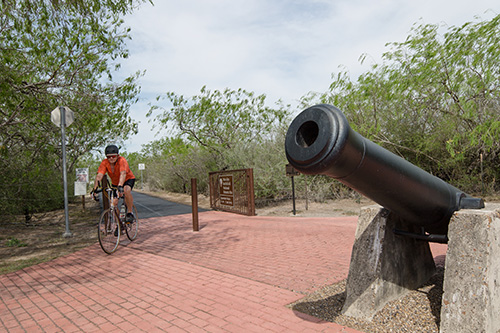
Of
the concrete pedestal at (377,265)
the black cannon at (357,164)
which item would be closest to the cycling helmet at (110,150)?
the concrete pedestal at (377,265)

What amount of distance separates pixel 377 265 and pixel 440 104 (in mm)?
10648

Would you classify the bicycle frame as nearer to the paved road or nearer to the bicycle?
the bicycle

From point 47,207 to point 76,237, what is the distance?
22.2 feet

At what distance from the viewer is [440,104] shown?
12125 mm

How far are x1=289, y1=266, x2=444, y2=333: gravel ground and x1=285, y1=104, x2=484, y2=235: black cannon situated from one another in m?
0.96

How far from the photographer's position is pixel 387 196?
263cm

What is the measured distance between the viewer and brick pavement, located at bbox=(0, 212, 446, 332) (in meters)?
3.38

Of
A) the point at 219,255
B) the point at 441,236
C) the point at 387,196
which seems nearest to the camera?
the point at 387,196

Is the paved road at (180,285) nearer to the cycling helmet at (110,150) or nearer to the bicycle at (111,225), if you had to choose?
the bicycle at (111,225)

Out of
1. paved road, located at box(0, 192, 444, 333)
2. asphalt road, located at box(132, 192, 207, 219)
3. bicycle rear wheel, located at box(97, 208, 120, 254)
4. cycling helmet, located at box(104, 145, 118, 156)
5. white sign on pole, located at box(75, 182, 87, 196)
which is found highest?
cycling helmet, located at box(104, 145, 118, 156)

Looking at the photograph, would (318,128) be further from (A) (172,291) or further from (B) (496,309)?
(A) (172,291)

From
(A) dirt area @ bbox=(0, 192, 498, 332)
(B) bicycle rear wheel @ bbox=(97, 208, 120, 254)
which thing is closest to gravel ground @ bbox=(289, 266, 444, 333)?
(A) dirt area @ bbox=(0, 192, 498, 332)

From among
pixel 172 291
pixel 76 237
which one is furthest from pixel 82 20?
pixel 172 291

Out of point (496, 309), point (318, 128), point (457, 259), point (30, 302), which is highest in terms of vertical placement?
point (318, 128)
